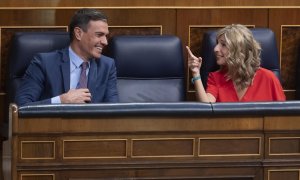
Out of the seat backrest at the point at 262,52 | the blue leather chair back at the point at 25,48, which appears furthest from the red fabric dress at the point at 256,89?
the blue leather chair back at the point at 25,48

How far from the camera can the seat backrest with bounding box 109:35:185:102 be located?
381cm

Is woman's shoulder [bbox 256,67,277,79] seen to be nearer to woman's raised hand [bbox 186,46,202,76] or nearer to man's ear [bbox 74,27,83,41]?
woman's raised hand [bbox 186,46,202,76]

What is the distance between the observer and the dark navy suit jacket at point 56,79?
339 centimetres

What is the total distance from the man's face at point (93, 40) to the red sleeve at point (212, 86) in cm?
52

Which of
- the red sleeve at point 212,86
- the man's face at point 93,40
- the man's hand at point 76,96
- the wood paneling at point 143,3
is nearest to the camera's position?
the man's hand at point 76,96

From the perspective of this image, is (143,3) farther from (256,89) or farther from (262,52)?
(256,89)

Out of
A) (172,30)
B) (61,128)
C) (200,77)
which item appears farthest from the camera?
(172,30)

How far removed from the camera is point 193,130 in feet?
8.55

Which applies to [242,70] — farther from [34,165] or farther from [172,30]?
[34,165]

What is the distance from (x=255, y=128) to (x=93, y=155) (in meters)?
0.54

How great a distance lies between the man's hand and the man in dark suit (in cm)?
13

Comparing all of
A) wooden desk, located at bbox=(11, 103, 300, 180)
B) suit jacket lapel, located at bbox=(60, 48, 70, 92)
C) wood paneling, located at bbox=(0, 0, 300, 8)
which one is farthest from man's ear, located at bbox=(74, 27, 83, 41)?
wooden desk, located at bbox=(11, 103, 300, 180)

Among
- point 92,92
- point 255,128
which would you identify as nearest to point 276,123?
point 255,128

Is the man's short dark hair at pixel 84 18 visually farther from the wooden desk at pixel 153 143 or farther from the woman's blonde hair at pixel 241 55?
the wooden desk at pixel 153 143
